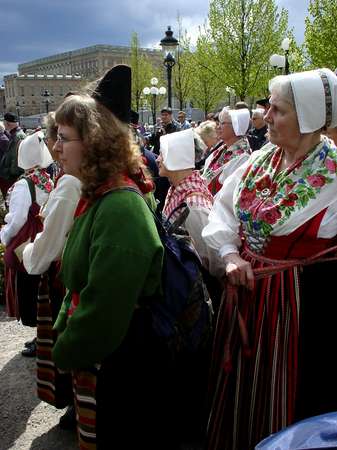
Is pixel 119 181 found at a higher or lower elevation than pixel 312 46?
lower

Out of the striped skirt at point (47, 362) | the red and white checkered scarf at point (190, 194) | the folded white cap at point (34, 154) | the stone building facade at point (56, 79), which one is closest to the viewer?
the striped skirt at point (47, 362)

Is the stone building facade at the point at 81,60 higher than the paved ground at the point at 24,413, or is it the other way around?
the stone building facade at the point at 81,60

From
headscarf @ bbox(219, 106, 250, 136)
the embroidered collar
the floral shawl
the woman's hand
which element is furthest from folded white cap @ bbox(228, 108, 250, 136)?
the woman's hand

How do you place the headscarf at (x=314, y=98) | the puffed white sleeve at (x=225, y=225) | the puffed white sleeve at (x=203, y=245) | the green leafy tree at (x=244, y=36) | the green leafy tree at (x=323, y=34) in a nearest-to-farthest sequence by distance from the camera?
the headscarf at (x=314, y=98)
the puffed white sleeve at (x=225, y=225)
the puffed white sleeve at (x=203, y=245)
the green leafy tree at (x=323, y=34)
the green leafy tree at (x=244, y=36)

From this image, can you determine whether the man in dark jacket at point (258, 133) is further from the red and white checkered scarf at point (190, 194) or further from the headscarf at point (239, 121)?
the red and white checkered scarf at point (190, 194)

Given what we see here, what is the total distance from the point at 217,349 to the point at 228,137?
291cm

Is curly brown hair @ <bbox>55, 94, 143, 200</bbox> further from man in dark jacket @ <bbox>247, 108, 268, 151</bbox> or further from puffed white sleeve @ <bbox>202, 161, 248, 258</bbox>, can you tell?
man in dark jacket @ <bbox>247, 108, 268, 151</bbox>

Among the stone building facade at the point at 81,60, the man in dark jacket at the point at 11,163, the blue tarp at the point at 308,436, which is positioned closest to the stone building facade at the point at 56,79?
→ the stone building facade at the point at 81,60

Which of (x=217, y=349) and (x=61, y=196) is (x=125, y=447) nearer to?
(x=217, y=349)

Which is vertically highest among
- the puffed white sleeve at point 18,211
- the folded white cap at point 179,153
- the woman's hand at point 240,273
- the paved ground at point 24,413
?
the folded white cap at point 179,153

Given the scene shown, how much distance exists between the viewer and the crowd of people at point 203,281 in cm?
173

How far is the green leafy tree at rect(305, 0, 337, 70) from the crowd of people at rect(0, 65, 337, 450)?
615 inches

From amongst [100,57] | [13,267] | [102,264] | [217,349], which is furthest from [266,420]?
[100,57]

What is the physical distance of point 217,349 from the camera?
2.46 m
